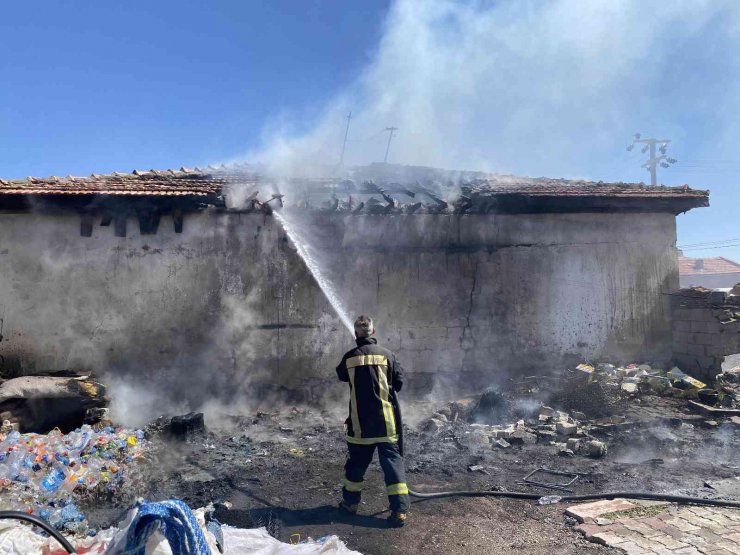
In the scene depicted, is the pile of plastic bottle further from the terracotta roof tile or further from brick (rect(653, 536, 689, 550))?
brick (rect(653, 536, 689, 550))

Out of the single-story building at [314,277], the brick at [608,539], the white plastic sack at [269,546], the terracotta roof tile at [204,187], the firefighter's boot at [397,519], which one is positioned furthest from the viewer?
Result: the single-story building at [314,277]

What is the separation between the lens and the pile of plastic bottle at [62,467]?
5.48m

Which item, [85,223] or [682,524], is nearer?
[682,524]

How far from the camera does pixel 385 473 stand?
5113mm

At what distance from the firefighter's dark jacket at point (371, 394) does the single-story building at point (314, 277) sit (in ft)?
15.5

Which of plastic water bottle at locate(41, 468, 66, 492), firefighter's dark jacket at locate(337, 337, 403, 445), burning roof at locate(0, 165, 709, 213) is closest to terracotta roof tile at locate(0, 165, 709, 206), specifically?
burning roof at locate(0, 165, 709, 213)

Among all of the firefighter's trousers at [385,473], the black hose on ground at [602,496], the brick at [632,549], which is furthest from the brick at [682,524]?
the firefighter's trousers at [385,473]

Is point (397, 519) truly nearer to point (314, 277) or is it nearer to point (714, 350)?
point (314, 277)

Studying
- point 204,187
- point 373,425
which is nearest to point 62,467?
point 373,425

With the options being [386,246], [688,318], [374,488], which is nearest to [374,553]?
[374,488]

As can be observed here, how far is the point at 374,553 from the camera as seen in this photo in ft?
14.7

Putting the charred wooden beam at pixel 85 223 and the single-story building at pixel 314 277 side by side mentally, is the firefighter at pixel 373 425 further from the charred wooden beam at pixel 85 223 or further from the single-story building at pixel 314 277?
the charred wooden beam at pixel 85 223

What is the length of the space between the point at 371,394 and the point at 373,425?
307mm

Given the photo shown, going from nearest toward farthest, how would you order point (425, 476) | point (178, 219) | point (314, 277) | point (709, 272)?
point (425, 476) < point (178, 219) < point (314, 277) < point (709, 272)
